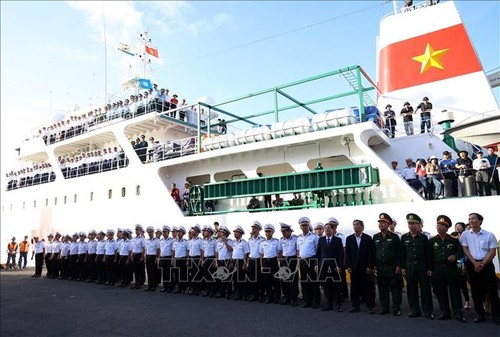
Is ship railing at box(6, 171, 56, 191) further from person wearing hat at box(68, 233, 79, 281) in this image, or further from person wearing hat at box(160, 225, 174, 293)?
person wearing hat at box(160, 225, 174, 293)

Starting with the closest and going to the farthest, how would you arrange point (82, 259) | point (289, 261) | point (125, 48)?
point (289, 261)
point (82, 259)
point (125, 48)

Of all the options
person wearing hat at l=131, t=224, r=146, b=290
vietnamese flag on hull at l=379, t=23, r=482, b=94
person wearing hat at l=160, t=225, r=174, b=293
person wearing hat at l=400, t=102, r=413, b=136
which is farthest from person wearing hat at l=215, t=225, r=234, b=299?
vietnamese flag on hull at l=379, t=23, r=482, b=94

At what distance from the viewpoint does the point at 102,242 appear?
11008 mm

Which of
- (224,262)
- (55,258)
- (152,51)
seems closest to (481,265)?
(224,262)

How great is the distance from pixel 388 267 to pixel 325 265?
1.10m

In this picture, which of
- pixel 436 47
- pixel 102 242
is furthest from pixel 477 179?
pixel 102 242

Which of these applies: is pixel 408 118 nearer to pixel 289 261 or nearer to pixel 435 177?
pixel 435 177

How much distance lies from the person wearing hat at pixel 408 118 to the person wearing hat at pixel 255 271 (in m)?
5.04

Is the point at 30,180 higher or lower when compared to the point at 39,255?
higher

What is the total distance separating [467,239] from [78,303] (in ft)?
23.9

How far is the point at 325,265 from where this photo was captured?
6.56m

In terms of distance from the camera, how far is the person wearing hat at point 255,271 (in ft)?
24.7

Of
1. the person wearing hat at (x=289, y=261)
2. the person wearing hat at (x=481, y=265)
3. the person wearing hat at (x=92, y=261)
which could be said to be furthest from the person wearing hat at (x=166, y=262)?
the person wearing hat at (x=481, y=265)

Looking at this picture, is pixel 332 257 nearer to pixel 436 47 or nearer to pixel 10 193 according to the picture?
pixel 436 47
